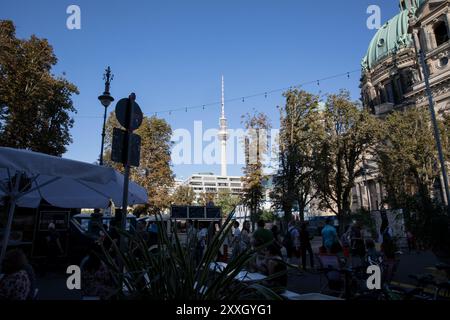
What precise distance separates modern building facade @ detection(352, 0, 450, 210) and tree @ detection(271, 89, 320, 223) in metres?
7.28

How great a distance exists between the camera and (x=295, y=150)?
84.8 feet

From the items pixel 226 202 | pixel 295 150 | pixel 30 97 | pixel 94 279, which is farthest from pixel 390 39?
pixel 94 279

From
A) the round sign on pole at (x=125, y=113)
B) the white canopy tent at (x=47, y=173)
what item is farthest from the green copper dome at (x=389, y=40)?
the round sign on pole at (x=125, y=113)

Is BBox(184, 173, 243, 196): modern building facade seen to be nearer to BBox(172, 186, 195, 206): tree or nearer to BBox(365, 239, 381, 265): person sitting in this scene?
BBox(172, 186, 195, 206): tree

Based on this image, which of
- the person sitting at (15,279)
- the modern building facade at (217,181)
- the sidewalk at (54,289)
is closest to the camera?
the person sitting at (15,279)

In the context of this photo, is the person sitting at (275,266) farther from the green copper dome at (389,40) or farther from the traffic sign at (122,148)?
the green copper dome at (389,40)

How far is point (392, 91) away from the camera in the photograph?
5681 cm

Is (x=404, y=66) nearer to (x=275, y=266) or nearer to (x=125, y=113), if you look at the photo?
(x=275, y=266)

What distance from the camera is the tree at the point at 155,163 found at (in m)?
33.2

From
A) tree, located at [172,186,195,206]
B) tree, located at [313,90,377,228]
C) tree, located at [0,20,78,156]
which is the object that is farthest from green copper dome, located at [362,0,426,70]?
tree, located at [0,20,78,156]

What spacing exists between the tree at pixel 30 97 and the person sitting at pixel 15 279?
16.6 metres

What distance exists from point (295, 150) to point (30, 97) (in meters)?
19.5
